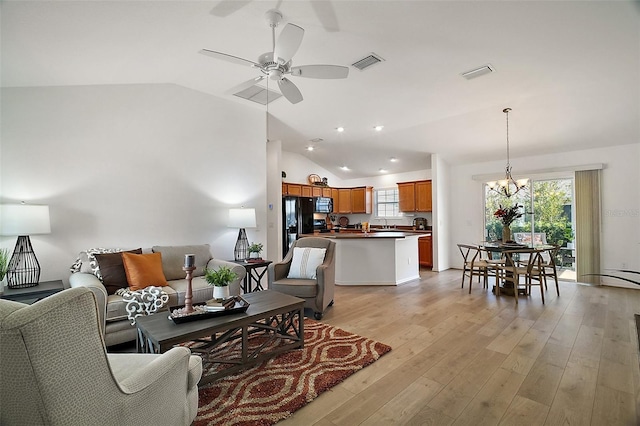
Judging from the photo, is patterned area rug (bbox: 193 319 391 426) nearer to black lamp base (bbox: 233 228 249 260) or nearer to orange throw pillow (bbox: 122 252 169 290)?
orange throw pillow (bbox: 122 252 169 290)

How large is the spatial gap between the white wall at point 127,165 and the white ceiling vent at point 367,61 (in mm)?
2194

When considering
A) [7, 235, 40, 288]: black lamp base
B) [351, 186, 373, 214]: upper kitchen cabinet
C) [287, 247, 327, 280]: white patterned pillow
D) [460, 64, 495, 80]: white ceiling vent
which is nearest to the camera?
[7, 235, 40, 288]: black lamp base

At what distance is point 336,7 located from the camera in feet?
8.27

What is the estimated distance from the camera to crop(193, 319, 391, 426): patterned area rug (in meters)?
1.87

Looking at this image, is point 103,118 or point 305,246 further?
point 305,246

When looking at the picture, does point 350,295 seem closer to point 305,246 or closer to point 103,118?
point 305,246

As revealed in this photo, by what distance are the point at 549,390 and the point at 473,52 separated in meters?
3.14

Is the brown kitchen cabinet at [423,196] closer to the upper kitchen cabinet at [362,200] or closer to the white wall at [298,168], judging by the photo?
the upper kitchen cabinet at [362,200]

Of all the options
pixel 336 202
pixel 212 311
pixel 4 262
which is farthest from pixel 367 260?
pixel 4 262

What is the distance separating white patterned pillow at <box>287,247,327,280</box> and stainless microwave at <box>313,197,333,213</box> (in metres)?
4.06

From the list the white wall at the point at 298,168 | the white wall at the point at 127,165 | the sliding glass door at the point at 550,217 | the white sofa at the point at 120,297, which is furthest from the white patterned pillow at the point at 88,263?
the sliding glass door at the point at 550,217

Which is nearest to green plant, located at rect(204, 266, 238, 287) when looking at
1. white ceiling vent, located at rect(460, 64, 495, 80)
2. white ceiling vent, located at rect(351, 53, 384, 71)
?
white ceiling vent, located at rect(351, 53, 384, 71)

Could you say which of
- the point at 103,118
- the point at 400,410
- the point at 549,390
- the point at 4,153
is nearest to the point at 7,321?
the point at 400,410

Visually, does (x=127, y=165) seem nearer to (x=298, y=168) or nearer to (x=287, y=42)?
(x=287, y=42)
